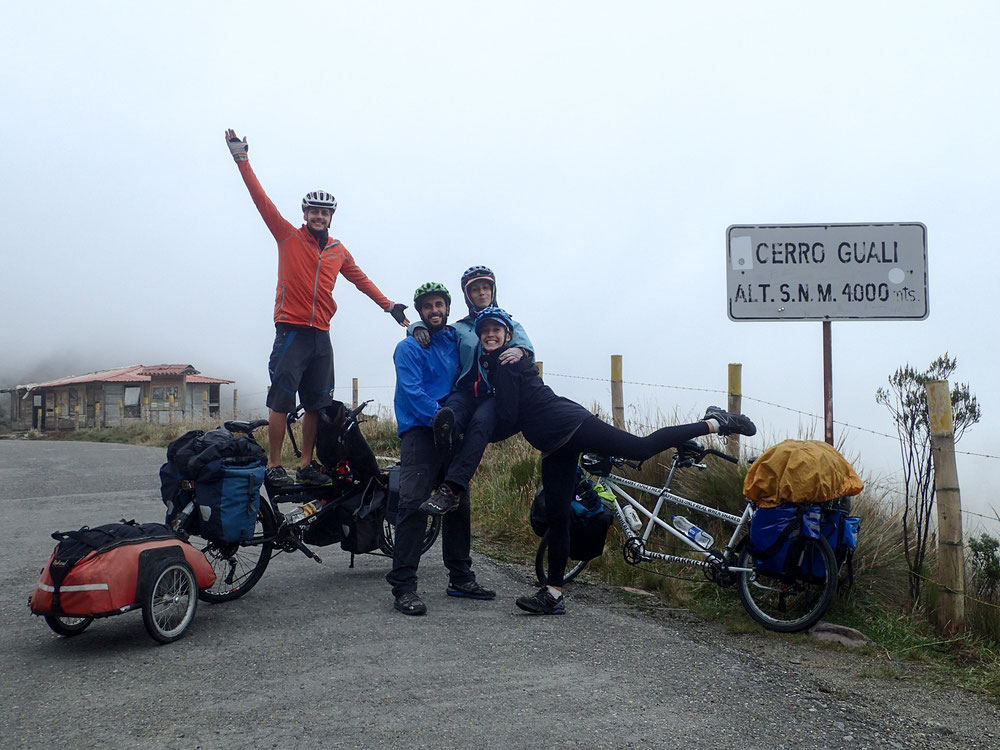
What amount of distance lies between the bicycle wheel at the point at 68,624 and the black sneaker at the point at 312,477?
1692 millimetres

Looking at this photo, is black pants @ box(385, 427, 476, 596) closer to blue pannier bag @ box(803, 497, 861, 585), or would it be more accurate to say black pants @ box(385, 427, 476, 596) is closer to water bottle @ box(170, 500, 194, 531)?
water bottle @ box(170, 500, 194, 531)

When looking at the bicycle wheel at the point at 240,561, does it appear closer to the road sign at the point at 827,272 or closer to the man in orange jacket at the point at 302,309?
the man in orange jacket at the point at 302,309

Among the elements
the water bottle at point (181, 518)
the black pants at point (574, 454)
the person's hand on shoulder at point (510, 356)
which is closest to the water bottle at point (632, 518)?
the black pants at point (574, 454)

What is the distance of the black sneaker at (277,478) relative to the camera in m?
6.22

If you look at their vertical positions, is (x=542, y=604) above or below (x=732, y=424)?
below

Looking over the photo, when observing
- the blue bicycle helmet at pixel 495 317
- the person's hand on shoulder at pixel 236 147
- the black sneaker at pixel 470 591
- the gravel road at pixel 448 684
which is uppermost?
the person's hand on shoulder at pixel 236 147

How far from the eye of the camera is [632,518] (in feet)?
20.6

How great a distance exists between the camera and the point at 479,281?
591 centimetres

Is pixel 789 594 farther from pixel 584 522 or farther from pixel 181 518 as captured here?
pixel 181 518

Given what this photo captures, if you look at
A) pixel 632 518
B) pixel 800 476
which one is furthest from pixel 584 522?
pixel 800 476

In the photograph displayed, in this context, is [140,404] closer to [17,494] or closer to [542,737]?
[17,494]

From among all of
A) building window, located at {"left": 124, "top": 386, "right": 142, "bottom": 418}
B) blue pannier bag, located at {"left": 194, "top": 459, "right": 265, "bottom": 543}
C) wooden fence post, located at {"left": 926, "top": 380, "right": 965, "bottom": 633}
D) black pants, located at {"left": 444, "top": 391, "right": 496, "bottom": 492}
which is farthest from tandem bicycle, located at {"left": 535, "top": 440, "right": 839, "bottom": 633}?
building window, located at {"left": 124, "top": 386, "right": 142, "bottom": 418}

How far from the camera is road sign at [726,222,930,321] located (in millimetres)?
6430

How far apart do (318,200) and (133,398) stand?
4372 cm
